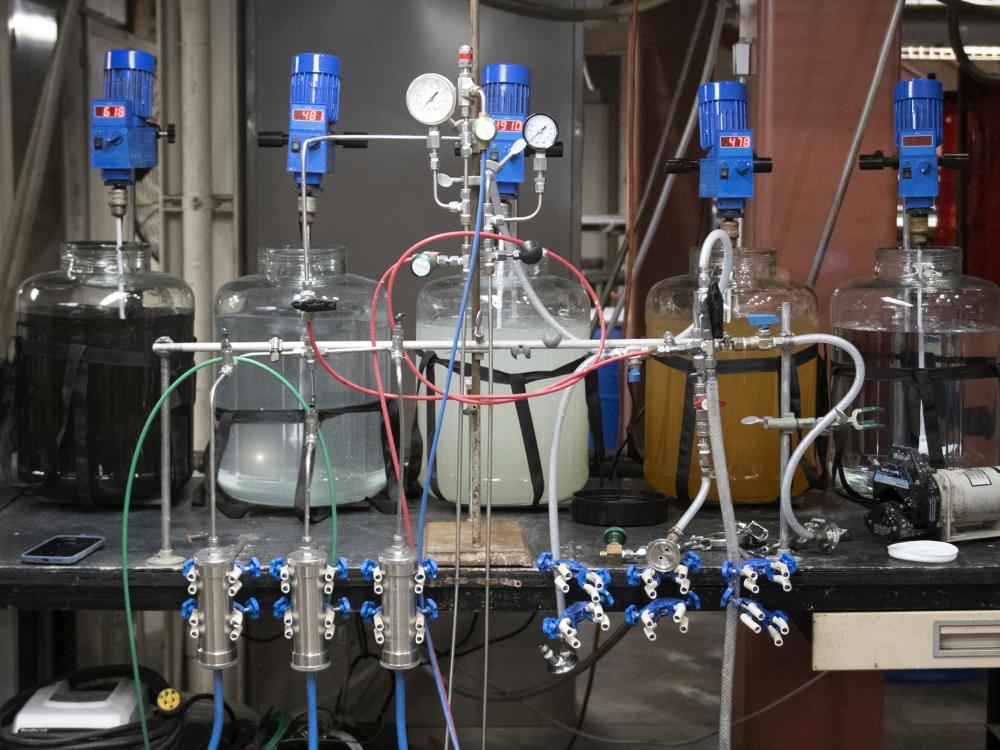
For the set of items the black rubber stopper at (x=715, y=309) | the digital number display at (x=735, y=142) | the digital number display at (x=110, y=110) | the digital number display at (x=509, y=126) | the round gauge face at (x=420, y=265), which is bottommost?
the black rubber stopper at (x=715, y=309)

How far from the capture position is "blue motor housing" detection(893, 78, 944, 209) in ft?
7.22

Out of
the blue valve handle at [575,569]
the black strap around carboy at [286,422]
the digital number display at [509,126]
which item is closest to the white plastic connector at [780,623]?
the blue valve handle at [575,569]

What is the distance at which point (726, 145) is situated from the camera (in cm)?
212

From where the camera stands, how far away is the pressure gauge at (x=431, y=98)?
1.79m

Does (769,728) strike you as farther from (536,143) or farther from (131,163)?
(131,163)

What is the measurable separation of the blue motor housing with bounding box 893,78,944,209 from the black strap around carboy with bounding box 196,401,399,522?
1.11m

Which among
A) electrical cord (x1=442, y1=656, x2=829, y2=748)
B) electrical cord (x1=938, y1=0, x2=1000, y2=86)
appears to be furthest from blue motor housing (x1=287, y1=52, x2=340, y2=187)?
electrical cord (x1=938, y1=0, x2=1000, y2=86)

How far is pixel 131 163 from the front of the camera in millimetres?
2184

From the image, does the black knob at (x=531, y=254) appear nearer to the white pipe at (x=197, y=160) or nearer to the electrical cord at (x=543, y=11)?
the electrical cord at (x=543, y=11)

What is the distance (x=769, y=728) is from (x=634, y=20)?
1.73 m

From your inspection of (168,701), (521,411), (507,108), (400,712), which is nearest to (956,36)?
(507,108)

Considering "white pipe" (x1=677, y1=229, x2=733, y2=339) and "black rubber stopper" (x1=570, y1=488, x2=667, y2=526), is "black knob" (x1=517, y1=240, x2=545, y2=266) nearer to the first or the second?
"white pipe" (x1=677, y1=229, x2=733, y2=339)

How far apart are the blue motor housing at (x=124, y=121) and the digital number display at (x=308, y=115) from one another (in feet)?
1.14

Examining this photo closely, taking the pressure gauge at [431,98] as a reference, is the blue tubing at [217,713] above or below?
below
